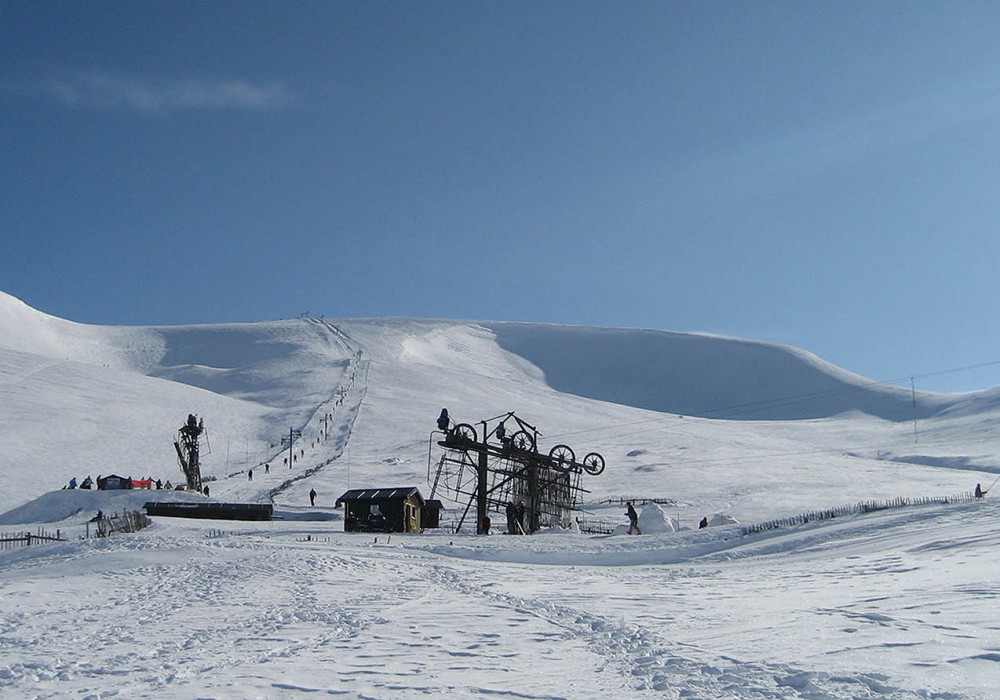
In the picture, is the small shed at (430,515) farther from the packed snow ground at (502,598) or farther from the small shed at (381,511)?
the packed snow ground at (502,598)

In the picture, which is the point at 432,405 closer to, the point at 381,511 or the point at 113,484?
the point at 113,484

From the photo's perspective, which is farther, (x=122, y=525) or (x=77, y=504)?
(x=77, y=504)

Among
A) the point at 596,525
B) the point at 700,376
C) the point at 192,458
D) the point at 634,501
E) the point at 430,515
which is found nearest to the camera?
the point at 430,515

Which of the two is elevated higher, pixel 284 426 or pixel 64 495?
pixel 284 426

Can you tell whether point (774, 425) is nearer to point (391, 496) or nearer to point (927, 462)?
point (927, 462)

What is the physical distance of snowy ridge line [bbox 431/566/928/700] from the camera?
7.34 meters

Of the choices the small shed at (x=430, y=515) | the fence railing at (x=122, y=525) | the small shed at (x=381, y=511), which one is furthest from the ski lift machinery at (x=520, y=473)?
the fence railing at (x=122, y=525)

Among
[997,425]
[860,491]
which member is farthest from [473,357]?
[860,491]

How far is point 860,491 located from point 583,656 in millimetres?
49366

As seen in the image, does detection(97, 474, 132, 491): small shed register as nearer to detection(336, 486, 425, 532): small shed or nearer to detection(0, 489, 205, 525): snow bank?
detection(0, 489, 205, 525): snow bank

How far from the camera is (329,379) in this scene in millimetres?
109750

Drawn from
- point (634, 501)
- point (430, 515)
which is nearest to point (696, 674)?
point (430, 515)

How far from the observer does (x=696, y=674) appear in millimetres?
8234

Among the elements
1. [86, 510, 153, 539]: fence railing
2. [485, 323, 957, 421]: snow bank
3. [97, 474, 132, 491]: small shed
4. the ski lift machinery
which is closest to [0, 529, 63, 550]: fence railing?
[86, 510, 153, 539]: fence railing
